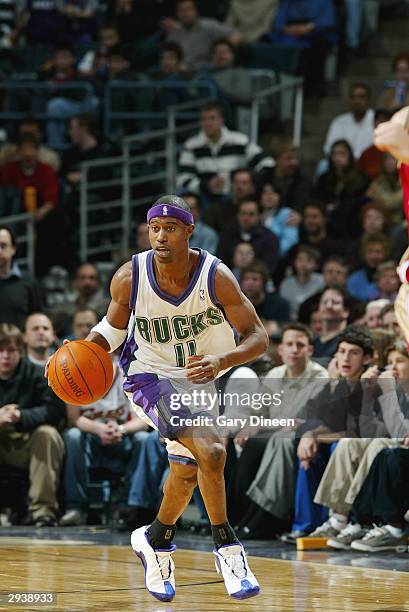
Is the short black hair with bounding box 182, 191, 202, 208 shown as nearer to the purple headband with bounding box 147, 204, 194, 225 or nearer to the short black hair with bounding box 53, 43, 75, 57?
the short black hair with bounding box 53, 43, 75, 57

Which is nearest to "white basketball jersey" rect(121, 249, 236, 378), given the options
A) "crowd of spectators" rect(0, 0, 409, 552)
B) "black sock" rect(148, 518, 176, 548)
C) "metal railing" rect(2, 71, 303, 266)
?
"crowd of spectators" rect(0, 0, 409, 552)

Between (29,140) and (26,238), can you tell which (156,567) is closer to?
(26,238)

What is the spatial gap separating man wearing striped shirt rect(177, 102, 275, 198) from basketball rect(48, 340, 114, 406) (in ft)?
25.0

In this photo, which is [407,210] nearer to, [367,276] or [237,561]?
[237,561]

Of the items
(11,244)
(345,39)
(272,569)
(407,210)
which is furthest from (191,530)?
(345,39)

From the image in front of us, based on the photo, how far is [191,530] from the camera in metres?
9.93

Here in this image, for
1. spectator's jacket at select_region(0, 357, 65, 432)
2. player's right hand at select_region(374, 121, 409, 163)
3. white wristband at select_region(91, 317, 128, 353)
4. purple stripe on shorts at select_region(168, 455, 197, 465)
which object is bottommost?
spectator's jacket at select_region(0, 357, 65, 432)

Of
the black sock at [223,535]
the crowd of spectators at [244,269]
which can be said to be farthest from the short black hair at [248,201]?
the black sock at [223,535]

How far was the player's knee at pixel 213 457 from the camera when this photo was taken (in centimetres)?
639

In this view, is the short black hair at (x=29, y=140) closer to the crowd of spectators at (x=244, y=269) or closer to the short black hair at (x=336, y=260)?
the crowd of spectators at (x=244, y=269)

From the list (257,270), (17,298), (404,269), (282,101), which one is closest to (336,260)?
(257,270)

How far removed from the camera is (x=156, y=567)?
6.65 metres

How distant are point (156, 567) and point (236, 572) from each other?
464 millimetres

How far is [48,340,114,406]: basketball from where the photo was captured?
6625 millimetres
